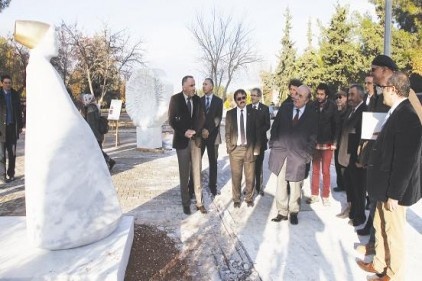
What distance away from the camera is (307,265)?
4.07 m

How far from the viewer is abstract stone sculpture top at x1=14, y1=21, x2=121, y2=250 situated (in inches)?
132

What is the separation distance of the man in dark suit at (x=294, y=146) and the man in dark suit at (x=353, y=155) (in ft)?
1.68

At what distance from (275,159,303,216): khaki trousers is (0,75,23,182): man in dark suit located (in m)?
5.51

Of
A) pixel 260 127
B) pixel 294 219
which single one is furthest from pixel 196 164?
pixel 294 219

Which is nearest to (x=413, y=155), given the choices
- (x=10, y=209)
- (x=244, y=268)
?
(x=244, y=268)

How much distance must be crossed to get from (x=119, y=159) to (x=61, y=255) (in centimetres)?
792

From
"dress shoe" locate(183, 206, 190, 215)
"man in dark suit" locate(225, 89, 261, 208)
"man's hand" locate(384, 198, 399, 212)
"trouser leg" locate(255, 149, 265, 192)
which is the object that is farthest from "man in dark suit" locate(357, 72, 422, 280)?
"trouser leg" locate(255, 149, 265, 192)

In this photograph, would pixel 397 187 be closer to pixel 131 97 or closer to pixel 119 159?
pixel 119 159

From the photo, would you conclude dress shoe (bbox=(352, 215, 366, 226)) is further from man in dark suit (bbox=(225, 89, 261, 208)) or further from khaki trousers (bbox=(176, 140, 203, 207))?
khaki trousers (bbox=(176, 140, 203, 207))

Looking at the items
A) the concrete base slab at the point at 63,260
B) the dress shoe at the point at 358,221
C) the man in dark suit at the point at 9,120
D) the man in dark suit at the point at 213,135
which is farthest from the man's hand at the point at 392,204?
the man in dark suit at the point at 9,120

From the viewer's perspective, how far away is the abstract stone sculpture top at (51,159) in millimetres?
3357

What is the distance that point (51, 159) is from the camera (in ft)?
11.0

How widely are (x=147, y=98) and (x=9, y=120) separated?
608 centimetres

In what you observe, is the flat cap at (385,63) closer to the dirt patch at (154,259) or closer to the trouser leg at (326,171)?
the trouser leg at (326,171)
